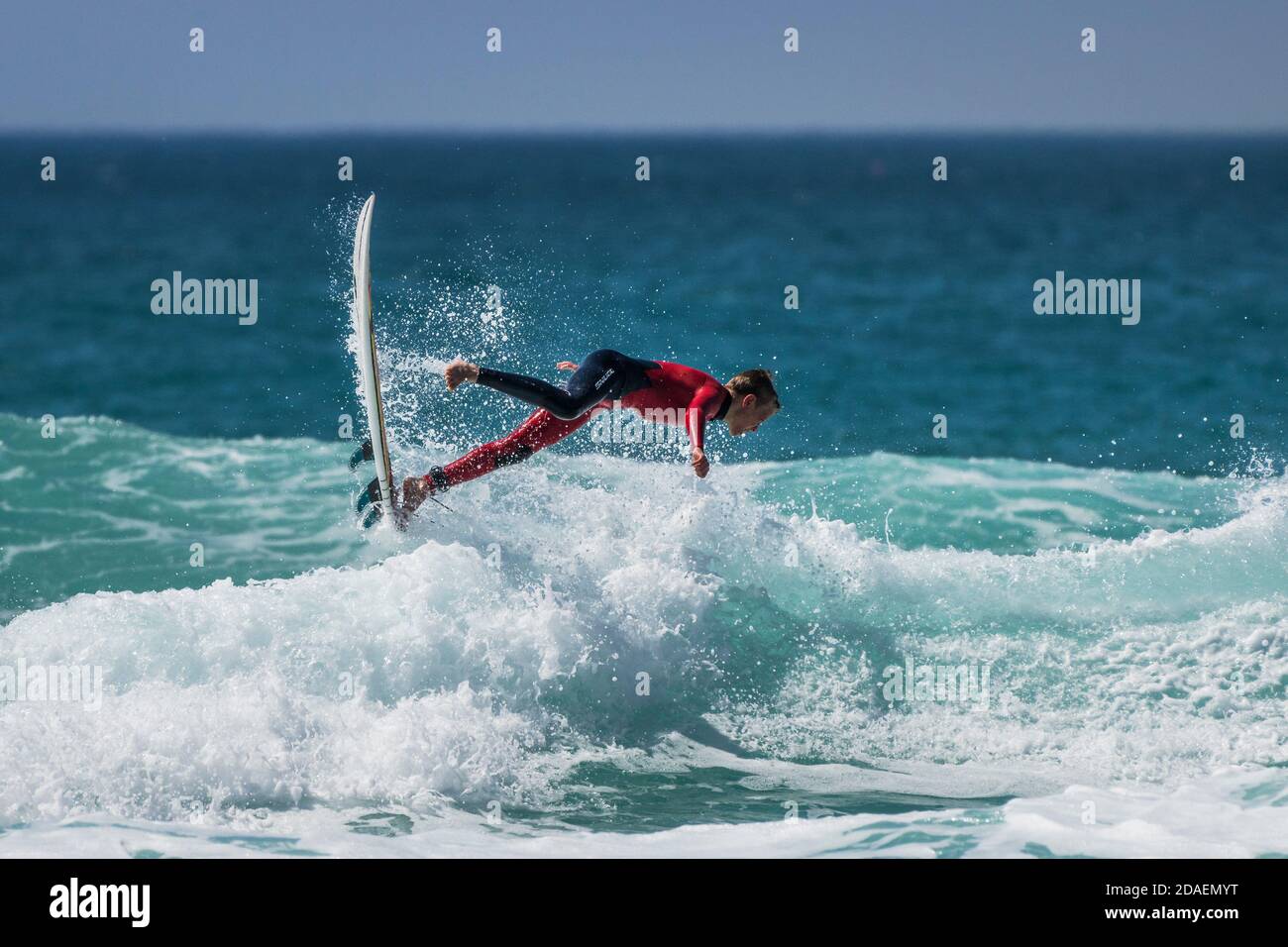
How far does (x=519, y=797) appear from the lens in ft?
24.0

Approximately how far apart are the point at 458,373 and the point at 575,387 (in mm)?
990

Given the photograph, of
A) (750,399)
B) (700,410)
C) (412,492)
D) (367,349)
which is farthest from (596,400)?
(367,349)

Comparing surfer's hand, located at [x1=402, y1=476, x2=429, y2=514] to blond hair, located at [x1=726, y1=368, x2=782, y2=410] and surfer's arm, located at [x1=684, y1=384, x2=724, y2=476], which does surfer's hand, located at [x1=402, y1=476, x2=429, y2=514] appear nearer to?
surfer's arm, located at [x1=684, y1=384, x2=724, y2=476]

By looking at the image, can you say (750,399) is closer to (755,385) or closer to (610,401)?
(755,385)

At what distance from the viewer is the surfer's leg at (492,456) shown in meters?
8.97

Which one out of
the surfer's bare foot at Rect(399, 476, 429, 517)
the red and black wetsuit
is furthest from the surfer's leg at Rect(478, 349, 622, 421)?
the surfer's bare foot at Rect(399, 476, 429, 517)

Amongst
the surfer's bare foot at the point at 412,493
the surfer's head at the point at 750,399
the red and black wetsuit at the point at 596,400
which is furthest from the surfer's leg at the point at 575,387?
the surfer's bare foot at the point at 412,493

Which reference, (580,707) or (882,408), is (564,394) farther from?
(882,408)

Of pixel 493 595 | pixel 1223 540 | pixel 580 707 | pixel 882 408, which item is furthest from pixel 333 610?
pixel 882 408

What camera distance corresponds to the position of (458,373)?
7.95 metres

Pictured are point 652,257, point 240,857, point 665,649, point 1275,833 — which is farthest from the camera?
point 652,257

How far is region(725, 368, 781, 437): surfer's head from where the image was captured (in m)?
8.66

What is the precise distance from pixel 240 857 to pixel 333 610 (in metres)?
2.41

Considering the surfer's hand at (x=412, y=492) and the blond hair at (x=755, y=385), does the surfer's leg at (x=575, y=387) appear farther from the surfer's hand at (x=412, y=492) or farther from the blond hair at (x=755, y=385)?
the surfer's hand at (x=412, y=492)
